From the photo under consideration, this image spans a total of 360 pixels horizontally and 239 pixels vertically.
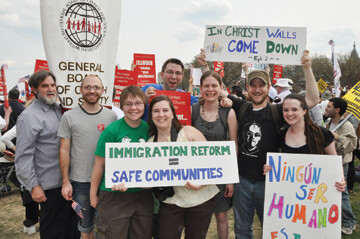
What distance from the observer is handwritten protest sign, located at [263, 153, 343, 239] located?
8.57 ft

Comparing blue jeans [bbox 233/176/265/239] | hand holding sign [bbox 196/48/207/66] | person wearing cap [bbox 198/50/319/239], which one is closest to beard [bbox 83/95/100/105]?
hand holding sign [bbox 196/48/207/66]

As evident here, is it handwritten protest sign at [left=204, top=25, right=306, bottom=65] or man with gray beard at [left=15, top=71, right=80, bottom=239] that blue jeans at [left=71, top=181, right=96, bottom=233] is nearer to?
man with gray beard at [left=15, top=71, right=80, bottom=239]

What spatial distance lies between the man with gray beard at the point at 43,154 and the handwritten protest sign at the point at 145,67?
5028 mm

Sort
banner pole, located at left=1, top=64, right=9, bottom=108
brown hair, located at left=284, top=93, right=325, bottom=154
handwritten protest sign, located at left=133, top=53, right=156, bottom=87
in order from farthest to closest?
handwritten protest sign, located at left=133, top=53, right=156, bottom=87, banner pole, located at left=1, top=64, right=9, bottom=108, brown hair, located at left=284, top=93, right=325, bottom=154

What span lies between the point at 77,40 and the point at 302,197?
3098 mm

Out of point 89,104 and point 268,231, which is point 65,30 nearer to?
point 89,104

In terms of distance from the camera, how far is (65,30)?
2.96 metres

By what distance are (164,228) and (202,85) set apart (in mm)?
1626

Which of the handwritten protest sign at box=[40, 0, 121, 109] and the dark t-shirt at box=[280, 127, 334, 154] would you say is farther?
the handwritten protest sign at box=[40, 0, 121, 109]

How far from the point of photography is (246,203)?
295 centimetres

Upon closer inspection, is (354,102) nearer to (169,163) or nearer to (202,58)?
(202,58)

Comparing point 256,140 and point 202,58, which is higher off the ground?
point 202,58

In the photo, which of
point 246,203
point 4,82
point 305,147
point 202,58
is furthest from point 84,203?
point 4,82

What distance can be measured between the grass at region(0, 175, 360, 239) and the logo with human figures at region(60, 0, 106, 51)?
334cm
